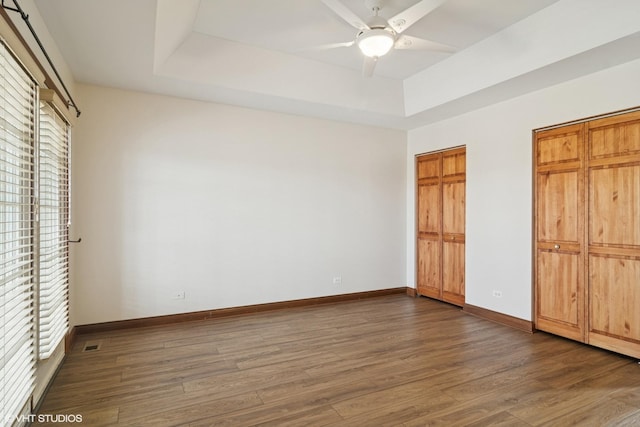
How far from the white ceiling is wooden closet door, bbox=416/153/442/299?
974 millimetres

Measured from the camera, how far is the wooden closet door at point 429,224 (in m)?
5.29

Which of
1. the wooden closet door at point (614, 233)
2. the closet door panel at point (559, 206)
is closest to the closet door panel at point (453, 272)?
the closet door panel at point (559, 206)

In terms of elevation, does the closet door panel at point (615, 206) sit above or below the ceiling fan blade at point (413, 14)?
below

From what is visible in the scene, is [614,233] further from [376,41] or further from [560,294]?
[376,41]

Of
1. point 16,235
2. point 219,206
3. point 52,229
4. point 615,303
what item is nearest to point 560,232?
point 615,303

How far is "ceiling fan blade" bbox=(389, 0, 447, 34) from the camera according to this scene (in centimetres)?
230

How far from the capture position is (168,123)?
412cm

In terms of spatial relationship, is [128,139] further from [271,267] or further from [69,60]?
[271,267]

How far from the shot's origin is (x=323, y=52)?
3.92 metres

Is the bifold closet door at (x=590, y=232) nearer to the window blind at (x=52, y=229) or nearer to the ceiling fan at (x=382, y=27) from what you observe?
the ceiling fan at (x=382, y=27)

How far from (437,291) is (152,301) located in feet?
12.8

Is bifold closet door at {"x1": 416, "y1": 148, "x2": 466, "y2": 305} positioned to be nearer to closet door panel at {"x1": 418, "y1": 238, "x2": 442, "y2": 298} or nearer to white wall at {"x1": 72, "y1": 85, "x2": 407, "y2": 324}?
closet door panel at {"x1": 418, "y1": 238, "x2": 442, "y2": 298}

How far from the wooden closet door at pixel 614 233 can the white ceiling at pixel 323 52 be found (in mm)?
686

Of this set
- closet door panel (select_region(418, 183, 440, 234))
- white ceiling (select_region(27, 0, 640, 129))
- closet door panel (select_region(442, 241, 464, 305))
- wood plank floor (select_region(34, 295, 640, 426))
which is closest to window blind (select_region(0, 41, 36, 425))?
wood plank floor (select_region(34, 295, 640, 426))
